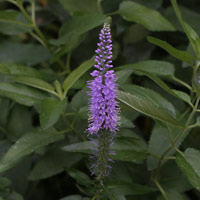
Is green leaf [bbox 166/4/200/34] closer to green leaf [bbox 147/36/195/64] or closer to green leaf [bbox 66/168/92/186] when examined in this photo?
green leaf [bbox 147/36/195/64]

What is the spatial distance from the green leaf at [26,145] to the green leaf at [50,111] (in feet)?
0.51

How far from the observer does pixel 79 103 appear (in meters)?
1.51

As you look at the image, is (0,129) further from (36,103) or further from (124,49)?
(124,49)

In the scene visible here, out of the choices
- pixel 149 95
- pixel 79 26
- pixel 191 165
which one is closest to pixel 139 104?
pixel 149 95

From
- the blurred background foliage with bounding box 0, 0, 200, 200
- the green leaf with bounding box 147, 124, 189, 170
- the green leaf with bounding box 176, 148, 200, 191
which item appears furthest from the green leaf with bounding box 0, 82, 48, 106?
the green leaf with bounding box 176, 148, 200, 191

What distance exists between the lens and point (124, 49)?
2.10m

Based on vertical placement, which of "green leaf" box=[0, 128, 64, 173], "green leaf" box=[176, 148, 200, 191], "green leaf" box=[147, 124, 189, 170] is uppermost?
"green leaf" box=[176, 148, 200, 191]

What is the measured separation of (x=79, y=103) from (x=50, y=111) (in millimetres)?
244

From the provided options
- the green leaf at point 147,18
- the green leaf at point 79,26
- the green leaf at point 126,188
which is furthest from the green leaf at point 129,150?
the green leaf at point 147,18

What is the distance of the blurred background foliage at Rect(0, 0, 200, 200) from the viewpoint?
52.1 inches

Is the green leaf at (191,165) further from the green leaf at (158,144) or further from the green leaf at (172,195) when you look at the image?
the green leaf at (172,195)

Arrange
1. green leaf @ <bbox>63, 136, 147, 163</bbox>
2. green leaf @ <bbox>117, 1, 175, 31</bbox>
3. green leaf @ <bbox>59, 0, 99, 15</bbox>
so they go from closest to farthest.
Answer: green leaf @ <bbox>63, 136, 147, 163</bbox>, green leaf @ <bbox>117, 1, 175, 31</bbox>, green leaf @ <bbox>59, 0, 99, 15</bbox>

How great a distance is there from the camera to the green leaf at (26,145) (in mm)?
1326

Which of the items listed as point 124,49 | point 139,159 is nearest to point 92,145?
point 139,159
